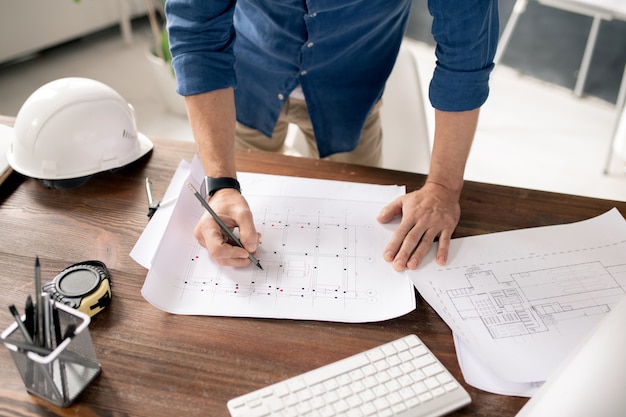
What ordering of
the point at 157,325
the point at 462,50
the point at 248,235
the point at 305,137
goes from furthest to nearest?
the point at 305,137 → the point at 462,50 → the point at 248,235 → the point at 157,325

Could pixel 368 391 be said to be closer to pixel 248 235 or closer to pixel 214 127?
pixel 248 235

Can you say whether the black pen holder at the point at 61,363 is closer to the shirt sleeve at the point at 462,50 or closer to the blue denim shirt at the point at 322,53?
the blue denim shirt at the point at 322,53

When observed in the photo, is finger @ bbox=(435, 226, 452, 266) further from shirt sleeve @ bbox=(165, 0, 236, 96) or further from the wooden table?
shirt sleeve @ bbox=(165, 0, 236, 96)

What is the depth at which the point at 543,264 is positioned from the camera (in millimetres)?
901

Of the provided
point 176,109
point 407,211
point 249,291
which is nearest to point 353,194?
point 407,211

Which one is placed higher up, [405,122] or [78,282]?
[78,282]

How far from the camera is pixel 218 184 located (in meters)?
0.98

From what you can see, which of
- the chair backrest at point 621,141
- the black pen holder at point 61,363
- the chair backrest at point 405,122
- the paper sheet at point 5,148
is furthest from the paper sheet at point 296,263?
the chair backrest at point 621,141

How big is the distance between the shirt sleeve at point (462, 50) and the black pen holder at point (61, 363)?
2.34 feet

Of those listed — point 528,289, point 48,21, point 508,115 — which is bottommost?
point 508,115

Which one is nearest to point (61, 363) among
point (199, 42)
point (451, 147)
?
point (199, 42)

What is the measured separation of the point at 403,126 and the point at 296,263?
814 millimetres

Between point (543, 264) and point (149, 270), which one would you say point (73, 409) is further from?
point (543, 264)

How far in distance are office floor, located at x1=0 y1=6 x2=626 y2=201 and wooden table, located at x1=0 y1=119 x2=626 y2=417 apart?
156 centimetres
